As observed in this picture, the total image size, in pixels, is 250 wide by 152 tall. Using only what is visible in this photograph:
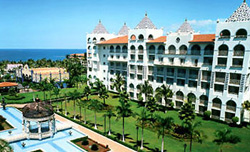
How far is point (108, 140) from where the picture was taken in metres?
38.4

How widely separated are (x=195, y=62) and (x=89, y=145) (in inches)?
1312

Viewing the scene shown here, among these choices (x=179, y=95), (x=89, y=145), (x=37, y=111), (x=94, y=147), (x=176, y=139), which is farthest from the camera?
(x=179, y=95)

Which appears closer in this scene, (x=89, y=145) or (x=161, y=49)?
(x=89, y=145)

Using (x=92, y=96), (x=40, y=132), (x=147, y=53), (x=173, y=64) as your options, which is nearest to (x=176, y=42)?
(x=173, y=64)

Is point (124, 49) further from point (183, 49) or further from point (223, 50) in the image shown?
point (223, 50)

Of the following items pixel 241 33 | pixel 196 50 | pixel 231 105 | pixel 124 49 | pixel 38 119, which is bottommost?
pixel 38 119

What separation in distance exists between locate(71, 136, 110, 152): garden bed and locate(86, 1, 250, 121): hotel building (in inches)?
1119

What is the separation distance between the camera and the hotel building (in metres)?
44.2

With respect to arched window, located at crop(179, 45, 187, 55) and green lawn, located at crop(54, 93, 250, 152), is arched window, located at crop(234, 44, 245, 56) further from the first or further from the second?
green lawn, located at crop(54, 93, 250, 152)

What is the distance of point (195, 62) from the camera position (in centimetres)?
5175

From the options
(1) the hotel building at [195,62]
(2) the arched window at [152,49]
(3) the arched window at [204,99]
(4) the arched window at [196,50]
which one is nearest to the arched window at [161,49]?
(1) the hotel building at [195,62]

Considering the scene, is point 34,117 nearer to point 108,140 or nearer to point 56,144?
point 56,144

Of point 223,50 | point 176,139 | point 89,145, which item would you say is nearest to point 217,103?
point 223,50

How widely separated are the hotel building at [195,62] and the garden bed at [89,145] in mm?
28422
